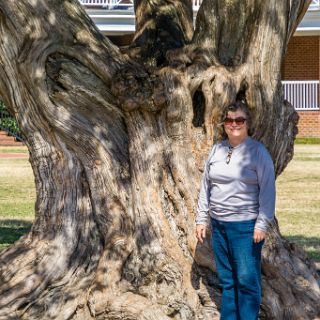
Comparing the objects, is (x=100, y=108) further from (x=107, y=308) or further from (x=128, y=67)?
(x=107, y=308)

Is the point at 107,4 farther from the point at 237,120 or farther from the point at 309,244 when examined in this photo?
the point at 237,120

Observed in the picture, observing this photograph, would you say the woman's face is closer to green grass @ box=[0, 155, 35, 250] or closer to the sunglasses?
the sunglasses

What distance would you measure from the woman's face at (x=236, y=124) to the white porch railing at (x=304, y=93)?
26362mm

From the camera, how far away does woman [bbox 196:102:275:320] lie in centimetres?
643

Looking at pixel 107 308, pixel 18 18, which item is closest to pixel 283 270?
pixel 107 308

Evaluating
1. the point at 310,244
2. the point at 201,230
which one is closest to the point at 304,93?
the point at 310,244

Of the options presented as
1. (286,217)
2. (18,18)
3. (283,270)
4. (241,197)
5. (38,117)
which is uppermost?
(18,18)

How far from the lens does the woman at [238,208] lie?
643 centimetres

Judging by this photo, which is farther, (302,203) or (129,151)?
(302,203)

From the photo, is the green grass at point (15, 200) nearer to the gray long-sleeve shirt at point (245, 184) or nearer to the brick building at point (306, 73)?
the gray long-sleeve shirt at point (245, 184)

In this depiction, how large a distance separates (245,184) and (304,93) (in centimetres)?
2671

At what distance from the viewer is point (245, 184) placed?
21.2ft

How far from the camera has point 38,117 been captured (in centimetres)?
786

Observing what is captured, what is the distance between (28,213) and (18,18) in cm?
763
